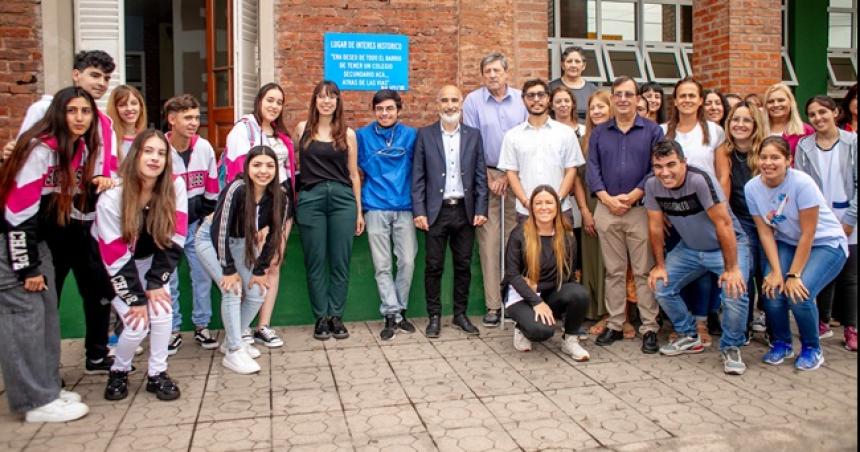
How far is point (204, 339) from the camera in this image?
5.74 meters

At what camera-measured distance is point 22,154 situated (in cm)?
405

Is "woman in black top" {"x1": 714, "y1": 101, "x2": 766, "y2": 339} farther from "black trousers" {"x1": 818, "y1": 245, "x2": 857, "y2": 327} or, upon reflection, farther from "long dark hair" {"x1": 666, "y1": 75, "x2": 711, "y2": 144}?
"black trousers" {"x1": 818, "y1": 245, "x2": 857, "y2": 327}

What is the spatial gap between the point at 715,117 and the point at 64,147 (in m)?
4.89

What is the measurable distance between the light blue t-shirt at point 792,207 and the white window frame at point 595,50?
4.87 metres

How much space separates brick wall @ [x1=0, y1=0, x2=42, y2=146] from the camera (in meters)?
7.36

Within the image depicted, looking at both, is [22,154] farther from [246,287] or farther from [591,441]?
[591,441]

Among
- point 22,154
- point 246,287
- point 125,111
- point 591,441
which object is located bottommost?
point 591,441


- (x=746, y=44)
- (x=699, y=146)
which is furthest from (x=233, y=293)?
(x=746, y=44)

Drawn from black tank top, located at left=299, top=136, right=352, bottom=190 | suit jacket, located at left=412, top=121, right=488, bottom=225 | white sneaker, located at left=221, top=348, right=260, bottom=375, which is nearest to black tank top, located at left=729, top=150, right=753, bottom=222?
suit jacket, located at left=412, top=121, right=488, bottom=225

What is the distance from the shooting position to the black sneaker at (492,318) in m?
6.28

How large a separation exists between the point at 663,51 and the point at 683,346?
6.13 metres

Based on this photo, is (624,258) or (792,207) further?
(624,258)

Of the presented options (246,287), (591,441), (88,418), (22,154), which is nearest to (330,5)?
(246,287)

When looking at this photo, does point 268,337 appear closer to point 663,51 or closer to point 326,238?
point 326,238
